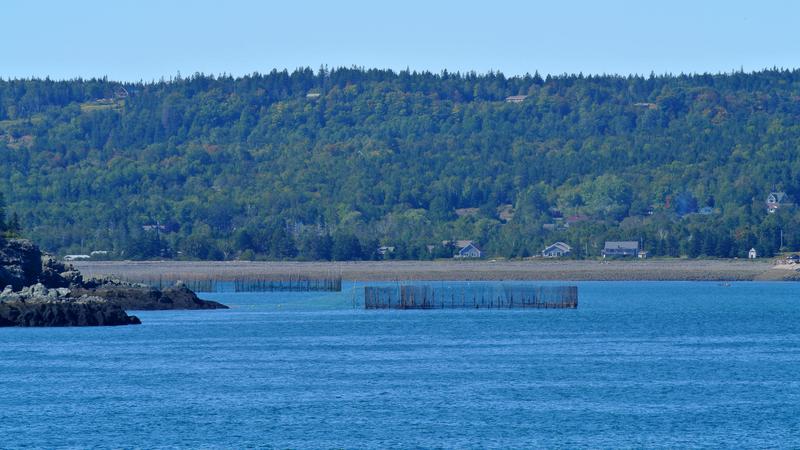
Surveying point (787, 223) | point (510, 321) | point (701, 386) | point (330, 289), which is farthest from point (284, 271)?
point (701, 386)

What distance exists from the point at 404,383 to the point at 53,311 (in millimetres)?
33709

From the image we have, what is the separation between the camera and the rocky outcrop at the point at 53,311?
86625mm

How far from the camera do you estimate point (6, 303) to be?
88125 millimetres

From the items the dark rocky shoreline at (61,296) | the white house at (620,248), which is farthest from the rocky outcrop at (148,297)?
the white house at (620,248)

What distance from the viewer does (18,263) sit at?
10088 centimetres

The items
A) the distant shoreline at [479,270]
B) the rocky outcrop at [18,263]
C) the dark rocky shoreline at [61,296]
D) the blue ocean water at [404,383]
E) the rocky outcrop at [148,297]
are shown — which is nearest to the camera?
the blue ocean water at [404,383]

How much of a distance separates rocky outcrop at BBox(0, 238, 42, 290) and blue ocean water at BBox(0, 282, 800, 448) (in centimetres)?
1097

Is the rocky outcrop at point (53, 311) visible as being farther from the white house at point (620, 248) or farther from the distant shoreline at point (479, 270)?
the white house at point (620, 248)

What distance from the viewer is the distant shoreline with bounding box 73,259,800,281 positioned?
555 feet

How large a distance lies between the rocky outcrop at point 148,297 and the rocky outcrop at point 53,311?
1232 cm

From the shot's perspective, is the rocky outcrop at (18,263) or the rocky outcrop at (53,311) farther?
the rocky outcrop at (18,263)

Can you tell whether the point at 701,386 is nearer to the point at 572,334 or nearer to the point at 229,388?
the point at 229,388

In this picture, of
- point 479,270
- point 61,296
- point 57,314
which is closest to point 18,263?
point 61,296

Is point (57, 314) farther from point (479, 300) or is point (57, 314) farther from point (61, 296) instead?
point (479, 300)
